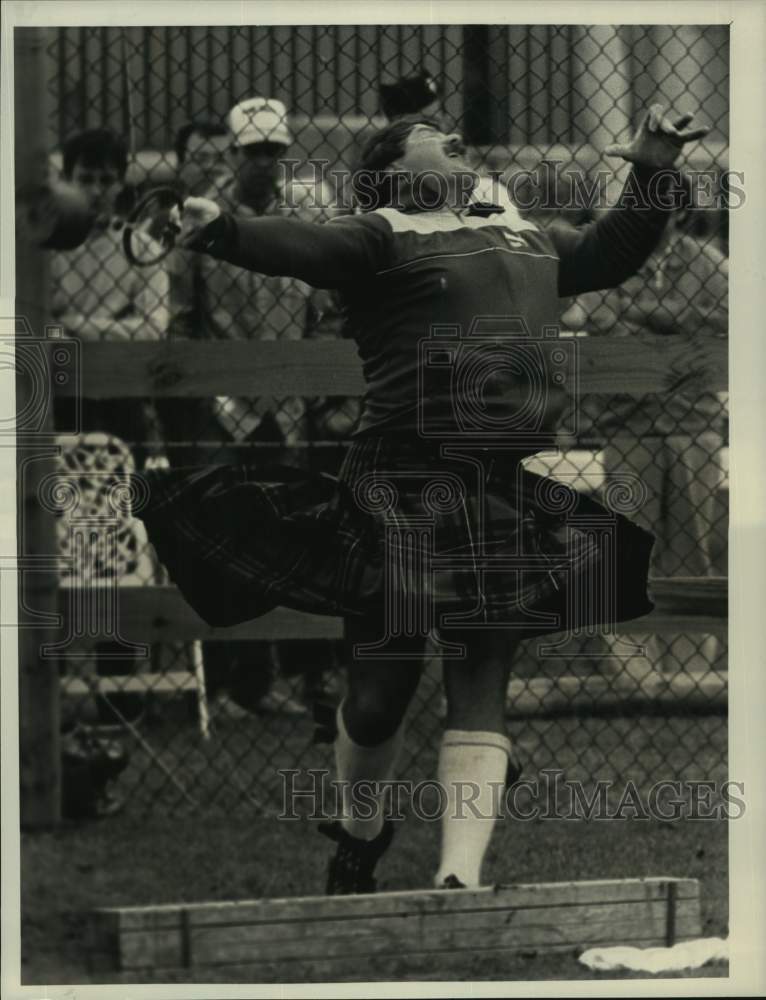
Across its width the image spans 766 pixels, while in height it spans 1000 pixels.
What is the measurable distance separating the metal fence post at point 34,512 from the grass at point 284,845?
153 mm

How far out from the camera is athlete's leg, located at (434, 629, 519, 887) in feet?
16.4

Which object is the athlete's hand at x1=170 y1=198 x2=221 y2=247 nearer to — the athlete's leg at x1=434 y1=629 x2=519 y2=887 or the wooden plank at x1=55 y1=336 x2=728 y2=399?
the wooden plank at x1=55 y1=336 x2=728 y2=399

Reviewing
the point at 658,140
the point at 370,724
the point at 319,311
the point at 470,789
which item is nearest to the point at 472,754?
the point at 470,789

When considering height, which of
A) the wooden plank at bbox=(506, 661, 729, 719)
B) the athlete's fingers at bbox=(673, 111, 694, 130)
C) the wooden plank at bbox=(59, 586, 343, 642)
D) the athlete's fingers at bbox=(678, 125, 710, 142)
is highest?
the athlete's fingers at bbox=(673, 111, 694, 130)

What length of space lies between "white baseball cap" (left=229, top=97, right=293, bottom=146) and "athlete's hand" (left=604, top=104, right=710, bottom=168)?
0.73 metres

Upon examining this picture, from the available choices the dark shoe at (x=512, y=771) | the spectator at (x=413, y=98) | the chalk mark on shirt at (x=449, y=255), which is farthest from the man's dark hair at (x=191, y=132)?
the dark shoe at (x=512, y=771)

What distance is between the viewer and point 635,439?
5.09m

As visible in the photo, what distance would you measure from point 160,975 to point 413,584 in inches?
40.2

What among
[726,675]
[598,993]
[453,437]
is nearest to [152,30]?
[453,437]

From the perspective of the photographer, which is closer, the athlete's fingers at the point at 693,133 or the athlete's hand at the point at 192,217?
the athlete's hand at the point at 192,217

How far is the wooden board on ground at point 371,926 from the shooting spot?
4926 millimetres

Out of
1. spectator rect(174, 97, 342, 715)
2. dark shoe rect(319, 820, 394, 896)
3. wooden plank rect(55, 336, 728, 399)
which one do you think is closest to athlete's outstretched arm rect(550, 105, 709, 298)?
wooden plank rect(55, 336, 728, 399)

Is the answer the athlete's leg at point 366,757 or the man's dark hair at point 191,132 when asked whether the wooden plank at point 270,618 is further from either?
the man's dark hair at point 191,132

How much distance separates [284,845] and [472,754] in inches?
18.6
